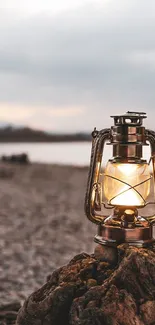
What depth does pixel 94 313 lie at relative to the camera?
9.48 ft

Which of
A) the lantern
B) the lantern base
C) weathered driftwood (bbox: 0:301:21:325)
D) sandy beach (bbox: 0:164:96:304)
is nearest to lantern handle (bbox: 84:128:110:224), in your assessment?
the lantern

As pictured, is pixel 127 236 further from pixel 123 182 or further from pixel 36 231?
pixel 36 231

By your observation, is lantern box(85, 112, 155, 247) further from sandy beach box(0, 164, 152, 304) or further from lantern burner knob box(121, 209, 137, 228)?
sandy beach box(0, 164, 152, 304)

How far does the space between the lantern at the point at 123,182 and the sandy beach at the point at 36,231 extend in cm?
332

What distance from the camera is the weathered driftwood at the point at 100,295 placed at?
289 centimetres

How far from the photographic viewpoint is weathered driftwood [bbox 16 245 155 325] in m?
2.89

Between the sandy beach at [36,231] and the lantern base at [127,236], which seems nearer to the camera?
the lantern base at [127,236]

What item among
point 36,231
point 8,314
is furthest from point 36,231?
point 8,314

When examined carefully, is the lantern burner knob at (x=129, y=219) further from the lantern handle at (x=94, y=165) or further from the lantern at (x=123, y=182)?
the lantern handle at (x=94, y=165)

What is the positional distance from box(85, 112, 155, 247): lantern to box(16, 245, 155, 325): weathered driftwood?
0.36 ft

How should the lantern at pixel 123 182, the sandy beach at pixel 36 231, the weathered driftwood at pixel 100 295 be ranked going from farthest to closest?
the sandy beach at pixel 36 231 → the lantern at pixel 123 182 → the weathered driftwood at pixel 100 295

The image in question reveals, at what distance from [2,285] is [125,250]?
414 centimetres

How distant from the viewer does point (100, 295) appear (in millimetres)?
2961

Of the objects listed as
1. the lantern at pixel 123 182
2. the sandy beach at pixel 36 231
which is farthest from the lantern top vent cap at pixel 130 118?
the sandy beach at pixel 36 231
